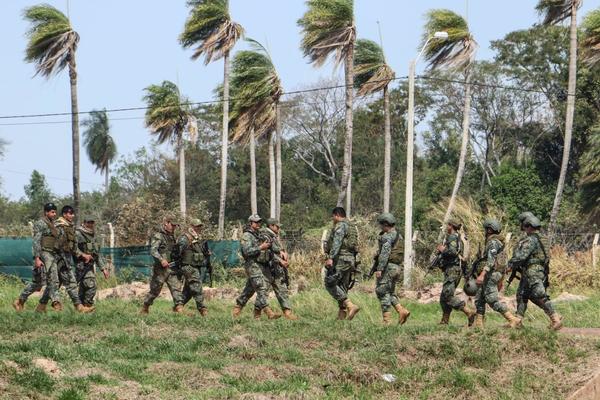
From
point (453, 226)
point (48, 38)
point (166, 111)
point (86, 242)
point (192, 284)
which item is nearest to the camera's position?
point (453, 226)

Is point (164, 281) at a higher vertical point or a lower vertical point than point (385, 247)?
lower

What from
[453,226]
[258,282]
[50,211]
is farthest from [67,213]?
[453,226]

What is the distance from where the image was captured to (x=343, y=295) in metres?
15.9

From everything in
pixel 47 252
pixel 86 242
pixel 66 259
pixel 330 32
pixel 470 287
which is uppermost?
pixel 330 32

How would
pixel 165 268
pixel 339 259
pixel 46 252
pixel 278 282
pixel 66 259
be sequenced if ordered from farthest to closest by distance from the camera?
pixel 165 268 < pixel 278 282 < pixel 66 259 < pixel 46 252 < pixel 339 259

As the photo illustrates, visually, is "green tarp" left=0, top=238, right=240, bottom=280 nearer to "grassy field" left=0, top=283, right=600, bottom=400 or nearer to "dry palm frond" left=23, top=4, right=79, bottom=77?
"dry palm frond" left=23, top=4, right=79, bottom=77

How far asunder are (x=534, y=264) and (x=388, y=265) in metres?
2.13

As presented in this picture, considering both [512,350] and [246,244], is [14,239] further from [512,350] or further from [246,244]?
[512,350]

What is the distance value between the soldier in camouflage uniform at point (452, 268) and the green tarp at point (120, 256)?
12.6 m

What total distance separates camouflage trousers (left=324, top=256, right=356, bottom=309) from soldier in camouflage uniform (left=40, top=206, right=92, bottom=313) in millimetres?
3873

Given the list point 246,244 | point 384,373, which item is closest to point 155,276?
point 246,244

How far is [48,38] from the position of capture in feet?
98.3

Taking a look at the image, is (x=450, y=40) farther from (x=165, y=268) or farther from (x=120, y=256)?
(x=165, y=268)

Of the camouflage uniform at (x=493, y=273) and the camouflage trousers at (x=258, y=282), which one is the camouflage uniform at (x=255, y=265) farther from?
the camouflage uniform at (x=493, y=273)
